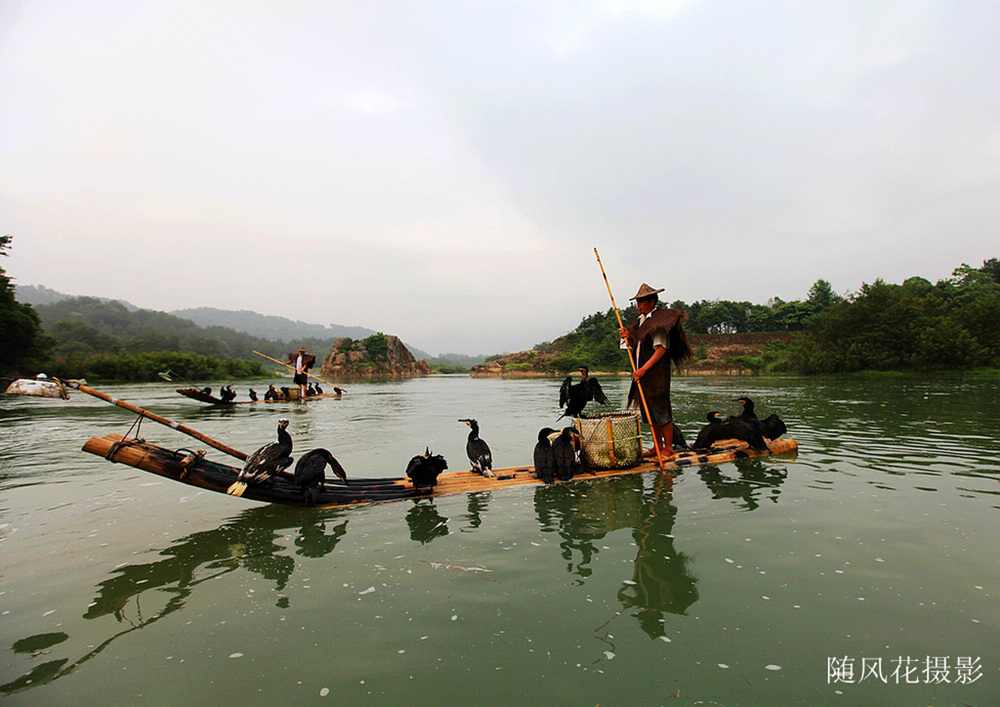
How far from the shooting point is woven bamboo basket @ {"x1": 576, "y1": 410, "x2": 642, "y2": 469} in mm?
6801

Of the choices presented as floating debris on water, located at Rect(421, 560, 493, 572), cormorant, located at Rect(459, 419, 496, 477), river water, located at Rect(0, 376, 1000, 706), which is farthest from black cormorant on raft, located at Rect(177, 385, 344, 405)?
floating debris on water, located at Rect(421, 560, 493, 572)

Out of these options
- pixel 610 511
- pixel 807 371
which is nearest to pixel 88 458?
pixel 610 511

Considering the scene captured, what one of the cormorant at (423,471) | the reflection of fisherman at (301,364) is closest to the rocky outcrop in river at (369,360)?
the reflection of fisherman at (301,364)

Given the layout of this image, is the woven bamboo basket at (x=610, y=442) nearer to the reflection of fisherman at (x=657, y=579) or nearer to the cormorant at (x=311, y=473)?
the reflection of fisherman at (x=657, y=579)

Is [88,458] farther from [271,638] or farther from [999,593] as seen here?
[999,593]

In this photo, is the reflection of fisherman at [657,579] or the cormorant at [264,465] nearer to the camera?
the reflection of fisherman at [657,579]

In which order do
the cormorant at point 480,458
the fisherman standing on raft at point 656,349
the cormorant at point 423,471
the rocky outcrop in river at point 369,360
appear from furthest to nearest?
the rocky outcrop in river at point 369,360 < the fisherman standing on raft at point 656,349 < the cormorant at point 480,458 < the cormorant at point 423,471

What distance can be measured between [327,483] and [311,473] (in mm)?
556

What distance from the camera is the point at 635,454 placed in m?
6.94

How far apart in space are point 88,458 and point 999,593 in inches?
543

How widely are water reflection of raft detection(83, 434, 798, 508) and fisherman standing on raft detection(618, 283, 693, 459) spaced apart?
819 mm

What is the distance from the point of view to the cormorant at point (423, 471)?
19.5ft

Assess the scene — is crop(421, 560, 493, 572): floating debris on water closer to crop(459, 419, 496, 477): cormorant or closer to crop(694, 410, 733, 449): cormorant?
crop(459, 419, 496, 477): cormorant

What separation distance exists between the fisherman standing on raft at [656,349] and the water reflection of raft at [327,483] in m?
0.82
